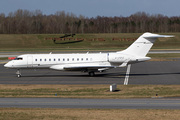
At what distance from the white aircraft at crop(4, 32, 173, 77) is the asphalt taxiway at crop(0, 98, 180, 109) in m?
12.4

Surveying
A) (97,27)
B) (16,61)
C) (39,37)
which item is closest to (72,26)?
(97,27)

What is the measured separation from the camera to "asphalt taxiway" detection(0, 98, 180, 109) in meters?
16.7

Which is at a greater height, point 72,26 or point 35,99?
point 72,26

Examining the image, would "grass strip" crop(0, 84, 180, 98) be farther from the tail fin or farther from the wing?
the tail fin

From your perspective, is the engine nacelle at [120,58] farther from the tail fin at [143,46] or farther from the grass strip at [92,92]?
the grass strip at [92,92]

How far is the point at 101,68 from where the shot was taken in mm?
31031

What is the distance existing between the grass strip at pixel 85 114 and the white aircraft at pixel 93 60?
50.6 ft

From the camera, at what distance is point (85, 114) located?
14555 mm

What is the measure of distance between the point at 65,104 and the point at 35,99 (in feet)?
9.80

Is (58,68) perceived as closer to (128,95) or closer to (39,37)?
(128,95)

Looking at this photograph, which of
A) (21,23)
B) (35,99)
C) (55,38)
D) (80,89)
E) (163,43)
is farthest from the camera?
(21,23)

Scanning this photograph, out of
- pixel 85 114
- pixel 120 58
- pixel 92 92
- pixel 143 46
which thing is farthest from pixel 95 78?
pixel 85 114

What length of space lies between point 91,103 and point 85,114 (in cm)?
311

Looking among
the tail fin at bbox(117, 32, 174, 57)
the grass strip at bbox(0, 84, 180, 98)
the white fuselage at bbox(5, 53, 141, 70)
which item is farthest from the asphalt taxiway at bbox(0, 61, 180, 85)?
the grass strip at bbox(0, 84, 180, 98)
